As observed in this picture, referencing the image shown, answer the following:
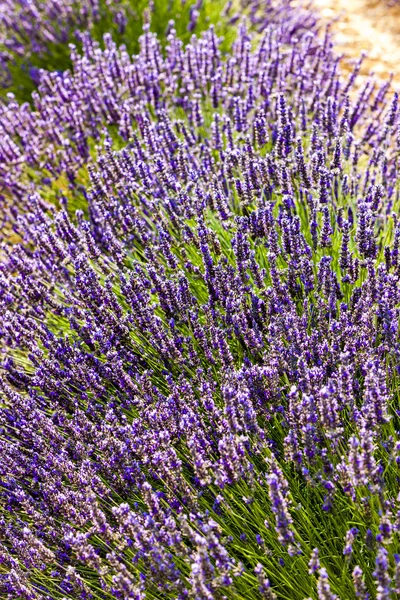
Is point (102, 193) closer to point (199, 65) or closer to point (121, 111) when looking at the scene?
point (121, 111)

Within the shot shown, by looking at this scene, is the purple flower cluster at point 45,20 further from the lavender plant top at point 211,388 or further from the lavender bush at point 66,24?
the lavender plant top at point 211,388

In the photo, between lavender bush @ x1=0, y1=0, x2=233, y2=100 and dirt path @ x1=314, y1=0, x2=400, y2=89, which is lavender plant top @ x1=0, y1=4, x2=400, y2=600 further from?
dirt path @ x1=314, y1=0, x2=400, y2=89

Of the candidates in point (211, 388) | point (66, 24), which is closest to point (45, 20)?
point (66, 24)

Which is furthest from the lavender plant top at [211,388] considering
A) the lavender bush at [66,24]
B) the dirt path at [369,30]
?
the dirt path at [369,30]

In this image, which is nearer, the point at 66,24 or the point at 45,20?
the point at 66,24

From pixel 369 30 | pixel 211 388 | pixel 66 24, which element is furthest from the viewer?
pixel 369 30

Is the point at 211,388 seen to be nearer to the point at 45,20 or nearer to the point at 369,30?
the point at 45,20
